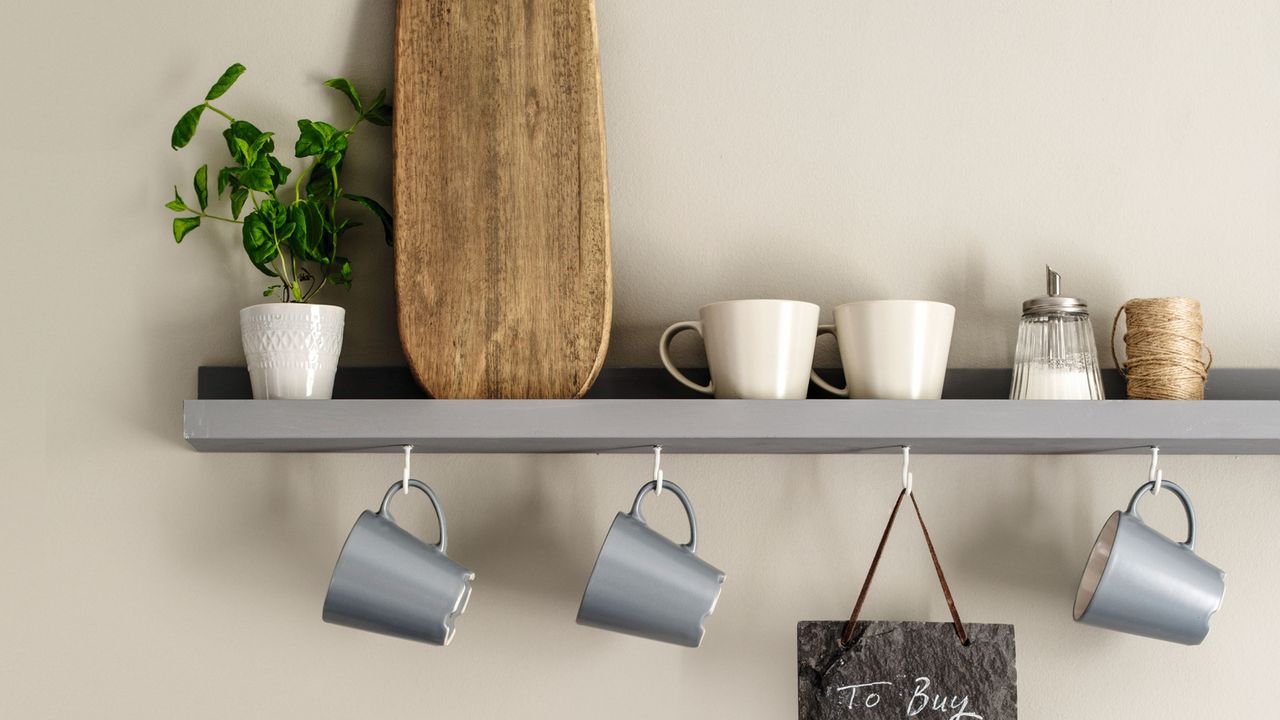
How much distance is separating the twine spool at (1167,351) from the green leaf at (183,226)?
3.31 ft

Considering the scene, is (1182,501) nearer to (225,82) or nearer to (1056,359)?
(1056,359)

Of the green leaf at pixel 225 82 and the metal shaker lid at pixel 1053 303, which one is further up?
the green leaf at pixel 225 82

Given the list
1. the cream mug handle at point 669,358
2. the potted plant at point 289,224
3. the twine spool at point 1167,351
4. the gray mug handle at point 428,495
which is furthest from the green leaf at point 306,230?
the twine spool at point 1167,351

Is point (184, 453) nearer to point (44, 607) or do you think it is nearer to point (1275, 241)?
point (44, 607)

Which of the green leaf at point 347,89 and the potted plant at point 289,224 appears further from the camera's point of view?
the green leaf at point 347,89

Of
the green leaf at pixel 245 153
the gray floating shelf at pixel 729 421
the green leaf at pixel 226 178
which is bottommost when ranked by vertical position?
the gray floating shelf at pixel 729 421

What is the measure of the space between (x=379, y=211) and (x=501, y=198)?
5.8 inches

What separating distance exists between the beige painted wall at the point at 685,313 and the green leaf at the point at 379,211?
0.04 meters

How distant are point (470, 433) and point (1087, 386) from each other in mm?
635

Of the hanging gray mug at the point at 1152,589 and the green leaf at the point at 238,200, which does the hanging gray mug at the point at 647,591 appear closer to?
the hanging gray mug at the point at 1152,589

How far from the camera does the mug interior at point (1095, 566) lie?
101cm

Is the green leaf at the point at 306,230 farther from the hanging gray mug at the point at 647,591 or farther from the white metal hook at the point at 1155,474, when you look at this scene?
the white metal hook at the point at 1155,474

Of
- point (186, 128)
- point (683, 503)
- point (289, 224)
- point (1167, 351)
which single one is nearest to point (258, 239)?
point (289, 224)

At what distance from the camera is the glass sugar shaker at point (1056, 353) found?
38.3 inches
